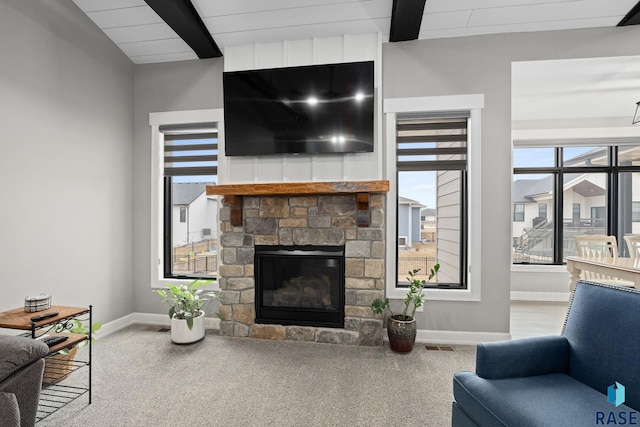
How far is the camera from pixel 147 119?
333cm

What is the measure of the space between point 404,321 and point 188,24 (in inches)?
129

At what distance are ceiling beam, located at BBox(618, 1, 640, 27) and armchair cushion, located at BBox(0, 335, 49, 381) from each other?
15.7ft

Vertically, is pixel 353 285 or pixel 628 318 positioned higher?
pixel 628 318

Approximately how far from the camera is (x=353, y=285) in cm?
283

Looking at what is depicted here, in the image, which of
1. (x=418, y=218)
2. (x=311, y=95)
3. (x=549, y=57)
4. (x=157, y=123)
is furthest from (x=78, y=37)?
(x=549, y=57)

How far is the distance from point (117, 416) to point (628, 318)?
272cm

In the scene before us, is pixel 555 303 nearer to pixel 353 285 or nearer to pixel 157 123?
pixel 353 285

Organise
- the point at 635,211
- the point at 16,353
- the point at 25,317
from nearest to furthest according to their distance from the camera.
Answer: the point at 16,353, the point at 25,317, the point at 635,211

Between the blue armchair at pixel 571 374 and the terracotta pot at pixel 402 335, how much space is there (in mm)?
1073

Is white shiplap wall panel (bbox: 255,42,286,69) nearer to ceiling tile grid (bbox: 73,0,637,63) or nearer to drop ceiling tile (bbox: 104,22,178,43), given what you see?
ceiling tile grid (bbox: 73,0,637,63)

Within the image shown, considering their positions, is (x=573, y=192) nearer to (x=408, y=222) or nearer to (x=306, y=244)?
(x=408, y=222)

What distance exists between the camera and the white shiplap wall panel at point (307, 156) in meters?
2.88

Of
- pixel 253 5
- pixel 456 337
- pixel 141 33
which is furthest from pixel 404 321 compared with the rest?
pixel 141 33

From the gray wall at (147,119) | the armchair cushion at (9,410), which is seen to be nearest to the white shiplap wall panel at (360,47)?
the gray wall at (147,119)
